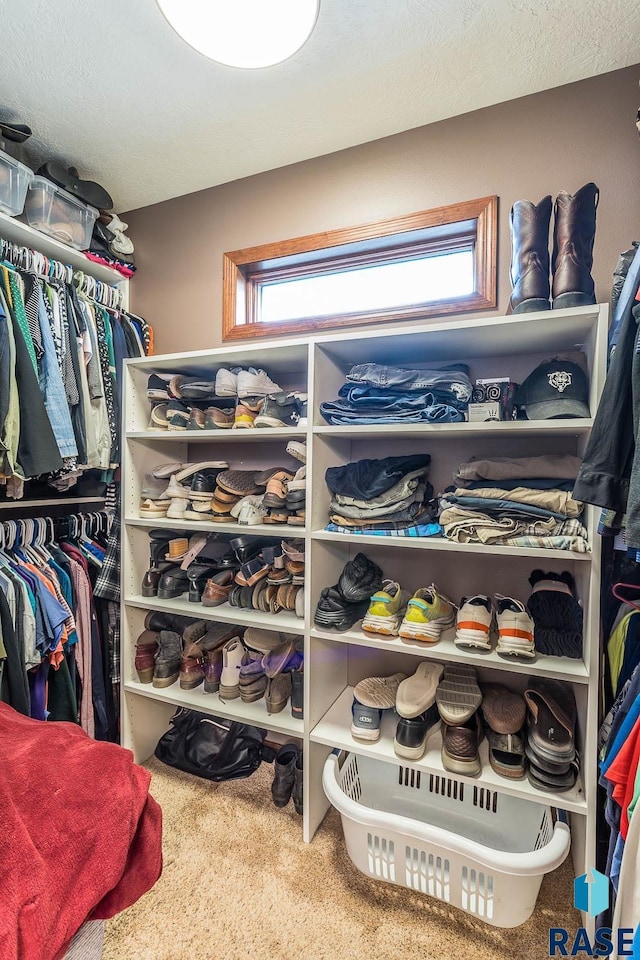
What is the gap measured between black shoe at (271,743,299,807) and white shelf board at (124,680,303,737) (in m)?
0.23

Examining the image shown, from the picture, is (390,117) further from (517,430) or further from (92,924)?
(92,924)

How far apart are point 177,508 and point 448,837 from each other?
133 centimetres

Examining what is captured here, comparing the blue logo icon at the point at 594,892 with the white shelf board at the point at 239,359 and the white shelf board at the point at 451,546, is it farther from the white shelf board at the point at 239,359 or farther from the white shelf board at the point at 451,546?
the white shelf board at the point at 239,359

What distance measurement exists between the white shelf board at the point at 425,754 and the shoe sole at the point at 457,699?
5.6 inches

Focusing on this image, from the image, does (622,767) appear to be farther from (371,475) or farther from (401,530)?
(371,475)

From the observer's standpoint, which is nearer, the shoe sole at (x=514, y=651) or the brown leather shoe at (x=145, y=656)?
the shoe sole at (x=514, y=651)

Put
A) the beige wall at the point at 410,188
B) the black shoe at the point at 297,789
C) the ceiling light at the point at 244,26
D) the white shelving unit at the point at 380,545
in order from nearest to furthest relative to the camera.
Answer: the ceiling light at the point at 244,26 → the white shelving unit at the point at 380,545 → the beige wall at the point at 410,188 → the black shoe at the point at 297,789

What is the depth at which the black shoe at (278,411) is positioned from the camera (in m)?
1.52

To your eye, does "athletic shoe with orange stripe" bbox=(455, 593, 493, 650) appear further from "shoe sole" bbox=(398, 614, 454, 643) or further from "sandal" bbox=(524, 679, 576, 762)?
"sandal" bbox=(524, 679, 576, 762)

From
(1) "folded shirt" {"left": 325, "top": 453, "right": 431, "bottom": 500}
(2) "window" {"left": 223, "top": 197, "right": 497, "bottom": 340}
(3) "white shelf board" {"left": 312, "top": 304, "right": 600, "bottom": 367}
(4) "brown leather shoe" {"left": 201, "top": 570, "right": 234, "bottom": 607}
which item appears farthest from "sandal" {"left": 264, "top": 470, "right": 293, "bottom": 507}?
(2) "window" {"left": 223, "top": 197, "right": 497, "bottom": 340}

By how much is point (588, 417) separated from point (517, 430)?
178 millimetres

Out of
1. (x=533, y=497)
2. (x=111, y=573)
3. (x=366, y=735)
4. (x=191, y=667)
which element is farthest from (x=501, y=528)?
(x=111, y=573)

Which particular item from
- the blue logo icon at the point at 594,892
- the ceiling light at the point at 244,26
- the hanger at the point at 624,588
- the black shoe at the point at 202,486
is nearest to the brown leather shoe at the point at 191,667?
the black shoe at the point at 202,486

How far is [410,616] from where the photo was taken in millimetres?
1305
